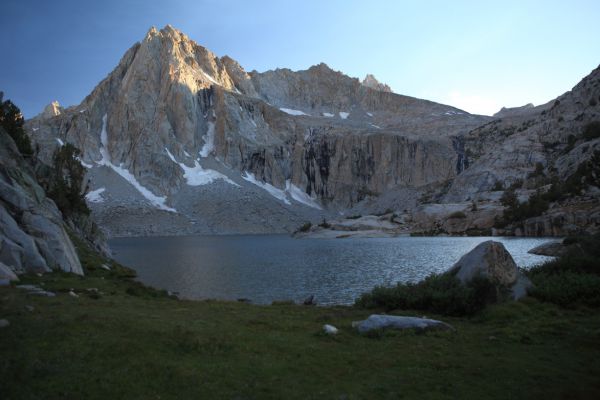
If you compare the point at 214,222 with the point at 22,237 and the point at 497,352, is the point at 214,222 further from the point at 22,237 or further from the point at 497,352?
the point at 497,352

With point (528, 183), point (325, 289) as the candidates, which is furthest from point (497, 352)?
point (528, 183)

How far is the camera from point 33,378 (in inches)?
376

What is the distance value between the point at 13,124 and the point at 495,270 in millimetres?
56672

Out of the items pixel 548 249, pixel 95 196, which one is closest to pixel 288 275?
pixel 548 249

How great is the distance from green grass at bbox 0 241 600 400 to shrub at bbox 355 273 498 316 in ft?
7.38

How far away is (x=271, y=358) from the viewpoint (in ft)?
40.4

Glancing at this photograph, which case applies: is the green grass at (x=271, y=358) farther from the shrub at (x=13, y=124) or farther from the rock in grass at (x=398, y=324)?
the shrub at (x=13, y=124)

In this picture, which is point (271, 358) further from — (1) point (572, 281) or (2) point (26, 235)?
(2) point (26, 235)

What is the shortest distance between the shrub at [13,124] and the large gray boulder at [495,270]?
52.7 meters

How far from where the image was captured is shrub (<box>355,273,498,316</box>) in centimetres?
2073

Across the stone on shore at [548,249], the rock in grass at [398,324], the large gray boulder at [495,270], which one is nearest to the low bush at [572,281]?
the large gray boulder at [495,270]

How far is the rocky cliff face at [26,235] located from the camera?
82.7 feet

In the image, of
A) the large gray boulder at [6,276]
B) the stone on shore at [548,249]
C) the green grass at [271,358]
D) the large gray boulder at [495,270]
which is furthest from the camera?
the stone on shore at [548,249]

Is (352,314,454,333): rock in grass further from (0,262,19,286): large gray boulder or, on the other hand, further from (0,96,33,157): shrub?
(0,96,33,157): shrub
